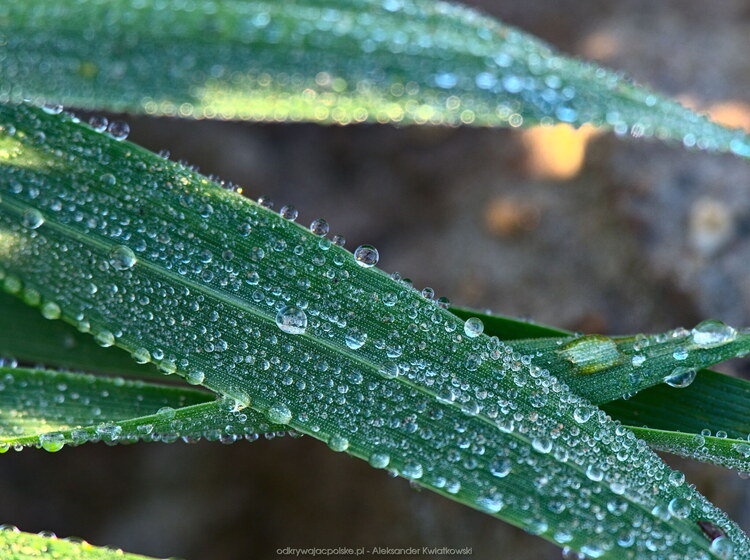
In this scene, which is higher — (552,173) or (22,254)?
(552,173)

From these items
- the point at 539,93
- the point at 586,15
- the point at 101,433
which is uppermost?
the point at 586,15

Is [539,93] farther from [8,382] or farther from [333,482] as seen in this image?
[333,482]

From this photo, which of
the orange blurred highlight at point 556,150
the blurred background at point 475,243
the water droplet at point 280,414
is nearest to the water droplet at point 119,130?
the water droplet at point 280,414

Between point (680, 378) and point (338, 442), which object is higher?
point (680, 378)

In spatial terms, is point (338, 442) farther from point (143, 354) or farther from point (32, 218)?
point (32, 218)

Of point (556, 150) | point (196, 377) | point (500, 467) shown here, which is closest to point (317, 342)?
point (196, 377)

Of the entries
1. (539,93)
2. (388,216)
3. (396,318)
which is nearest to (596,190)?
(388,216)
